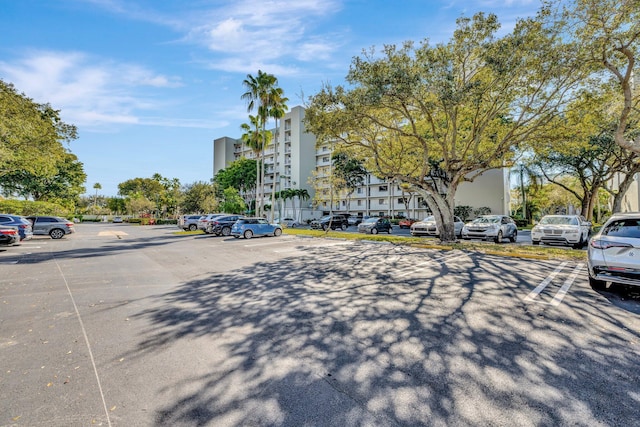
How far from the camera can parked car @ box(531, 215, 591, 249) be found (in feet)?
42.8

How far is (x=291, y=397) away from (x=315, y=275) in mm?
5520

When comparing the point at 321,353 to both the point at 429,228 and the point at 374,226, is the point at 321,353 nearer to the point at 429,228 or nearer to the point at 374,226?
the point at 429,228

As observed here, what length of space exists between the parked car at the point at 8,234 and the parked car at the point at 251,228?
10.8 metres

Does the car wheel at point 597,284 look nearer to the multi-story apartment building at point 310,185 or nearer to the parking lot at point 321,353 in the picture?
the parking lot at point 321,353

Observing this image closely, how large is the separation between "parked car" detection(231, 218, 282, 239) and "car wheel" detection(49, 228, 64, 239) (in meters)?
13.0

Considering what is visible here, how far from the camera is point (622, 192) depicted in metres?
22.5

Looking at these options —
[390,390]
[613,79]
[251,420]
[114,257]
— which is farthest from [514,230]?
[114,257]

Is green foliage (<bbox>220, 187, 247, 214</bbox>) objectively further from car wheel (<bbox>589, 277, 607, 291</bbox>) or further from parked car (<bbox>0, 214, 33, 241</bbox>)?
car wheel (<bbox>589, 277, 607, 291</bbox>)

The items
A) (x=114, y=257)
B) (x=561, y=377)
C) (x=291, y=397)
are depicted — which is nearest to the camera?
(x=291, y=397)

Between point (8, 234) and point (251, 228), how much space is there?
480 inches

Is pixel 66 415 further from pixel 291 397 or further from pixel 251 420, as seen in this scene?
pixel 291 397

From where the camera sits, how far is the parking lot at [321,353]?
2.59 metres

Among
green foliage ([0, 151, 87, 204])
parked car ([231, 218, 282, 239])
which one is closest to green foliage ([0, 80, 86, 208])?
parked car ([231, 218, 282, 239])

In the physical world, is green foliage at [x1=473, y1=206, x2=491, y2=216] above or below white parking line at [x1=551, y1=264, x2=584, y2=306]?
above
